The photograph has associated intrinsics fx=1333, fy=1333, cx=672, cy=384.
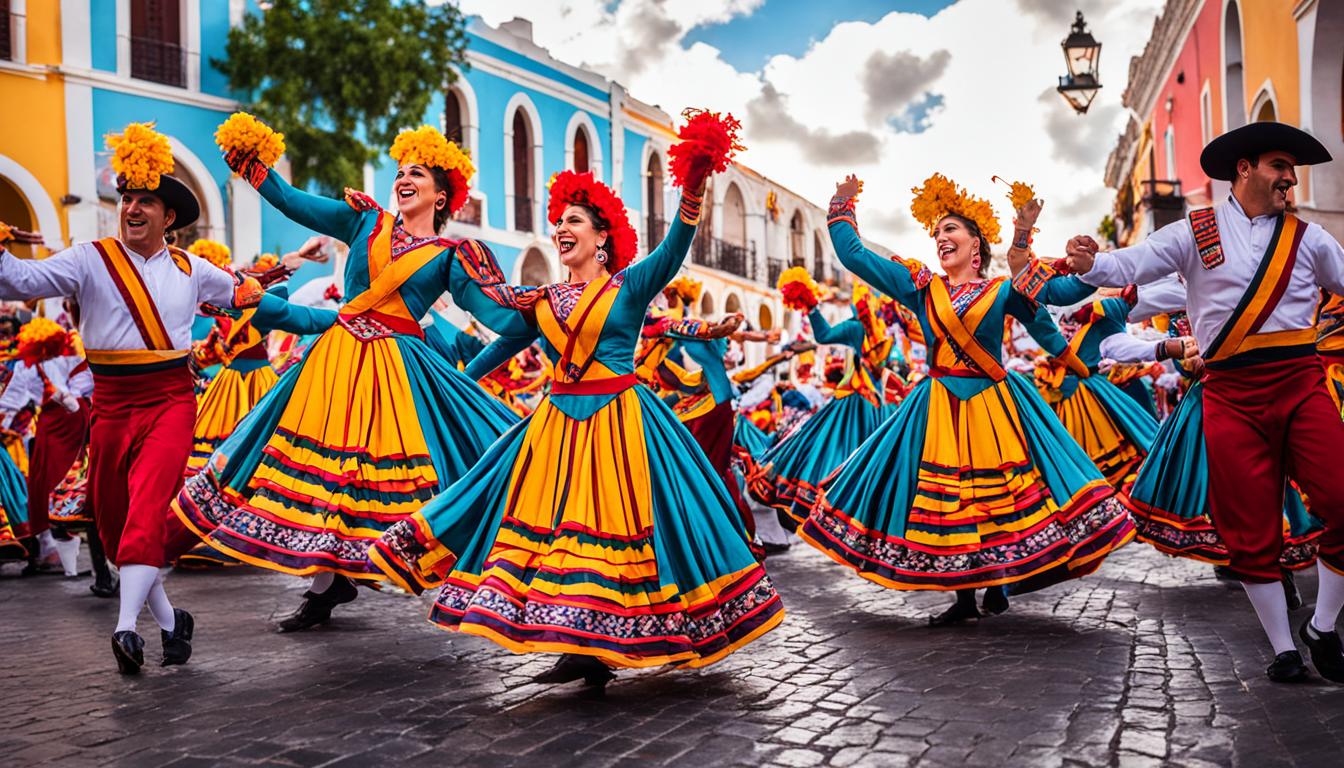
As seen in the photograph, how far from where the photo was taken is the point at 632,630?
14.7ft

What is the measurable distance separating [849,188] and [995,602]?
2170mm

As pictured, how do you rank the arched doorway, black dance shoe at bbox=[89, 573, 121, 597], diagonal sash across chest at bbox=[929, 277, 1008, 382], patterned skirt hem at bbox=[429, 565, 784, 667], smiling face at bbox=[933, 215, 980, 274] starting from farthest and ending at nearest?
the arched doorway < black dance shoe at bbox=[89, 573, 121, 597] < smiling face at bbox=[933, 215, 980, 274] < diagonal sash across chest at bbox=[929, 277, 1008, 382] < patterned skirt hem at bbox=[429, 565, 784, 667]

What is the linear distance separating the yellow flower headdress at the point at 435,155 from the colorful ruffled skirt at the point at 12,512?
4548 millimetres

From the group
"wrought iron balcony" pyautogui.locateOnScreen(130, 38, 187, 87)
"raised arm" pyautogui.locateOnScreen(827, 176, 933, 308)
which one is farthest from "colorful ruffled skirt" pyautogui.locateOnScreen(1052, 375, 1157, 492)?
"wrought iron balcony" pyautogui.locateOnScreen(130, 38, 187, 87)

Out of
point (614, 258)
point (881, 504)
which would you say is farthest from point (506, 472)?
point (881, 504)

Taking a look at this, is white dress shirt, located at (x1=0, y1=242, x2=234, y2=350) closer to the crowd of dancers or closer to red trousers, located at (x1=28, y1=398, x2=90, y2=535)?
the crowd of dancers

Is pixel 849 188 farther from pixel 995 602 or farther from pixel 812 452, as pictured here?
pixel 812 452

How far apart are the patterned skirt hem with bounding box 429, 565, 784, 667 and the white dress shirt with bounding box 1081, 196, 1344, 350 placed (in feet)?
6.20

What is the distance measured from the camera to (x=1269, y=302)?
4.93 metres

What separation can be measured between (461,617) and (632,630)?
0.58 m

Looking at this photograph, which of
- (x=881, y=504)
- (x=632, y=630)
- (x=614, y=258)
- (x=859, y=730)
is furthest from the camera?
(x=881, y=504)

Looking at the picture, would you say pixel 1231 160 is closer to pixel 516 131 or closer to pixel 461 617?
pixel 461 617

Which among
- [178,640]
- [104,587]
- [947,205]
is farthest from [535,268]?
[178,640]

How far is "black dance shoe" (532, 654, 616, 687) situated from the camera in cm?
476
